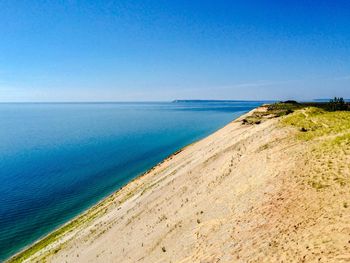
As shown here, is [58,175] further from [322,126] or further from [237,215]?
[322,126]

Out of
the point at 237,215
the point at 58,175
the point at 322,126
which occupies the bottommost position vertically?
the point at 58,175

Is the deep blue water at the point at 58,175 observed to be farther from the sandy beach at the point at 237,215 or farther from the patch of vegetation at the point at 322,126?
the patch of vegetation at the point at 322,126

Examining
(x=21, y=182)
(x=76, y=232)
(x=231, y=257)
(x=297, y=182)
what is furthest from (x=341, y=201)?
(x=21, y=182)

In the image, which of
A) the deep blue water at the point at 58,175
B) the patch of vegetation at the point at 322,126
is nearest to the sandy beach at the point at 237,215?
the patch of vegetation at the point at 322,126

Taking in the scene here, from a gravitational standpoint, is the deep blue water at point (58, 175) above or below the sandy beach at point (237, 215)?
below

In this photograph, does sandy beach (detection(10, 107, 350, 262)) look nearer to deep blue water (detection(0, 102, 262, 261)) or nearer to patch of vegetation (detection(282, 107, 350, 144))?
patch of vegetation (detection(282, 107, 350, 144))

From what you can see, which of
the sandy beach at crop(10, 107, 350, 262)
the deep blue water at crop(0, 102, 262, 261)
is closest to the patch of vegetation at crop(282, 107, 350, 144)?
the sandy beach at crop(10, 107, 350, 262)

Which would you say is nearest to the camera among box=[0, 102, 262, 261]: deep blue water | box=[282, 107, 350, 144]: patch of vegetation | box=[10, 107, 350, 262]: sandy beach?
box=[10, 107, 350, 262]: sandy beach

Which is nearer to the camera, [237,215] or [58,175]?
[237,215]

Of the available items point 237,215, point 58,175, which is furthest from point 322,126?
point 58,175
